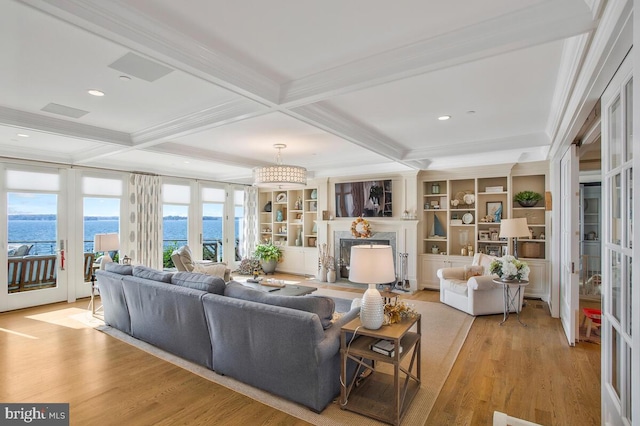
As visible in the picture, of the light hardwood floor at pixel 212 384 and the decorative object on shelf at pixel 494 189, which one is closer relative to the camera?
the light hardwood floor at pixel 212 384

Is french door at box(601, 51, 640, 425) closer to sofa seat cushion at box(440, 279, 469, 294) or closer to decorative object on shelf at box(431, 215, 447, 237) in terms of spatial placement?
sofa seat cushion at box(440, 279, 469, 294)

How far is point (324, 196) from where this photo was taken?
809cm

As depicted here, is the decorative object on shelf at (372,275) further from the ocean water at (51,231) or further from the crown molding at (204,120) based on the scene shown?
the ocean water at (51,231)

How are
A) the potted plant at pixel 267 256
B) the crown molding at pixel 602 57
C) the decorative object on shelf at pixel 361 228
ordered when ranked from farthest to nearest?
the potted plant at pixel 267 256 → the decorative object on shelf at pixel 361 228 → the crown molding at pixel 602 57

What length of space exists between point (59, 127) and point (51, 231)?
9.55 feet

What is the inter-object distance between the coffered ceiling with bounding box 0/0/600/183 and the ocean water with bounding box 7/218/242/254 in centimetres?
152

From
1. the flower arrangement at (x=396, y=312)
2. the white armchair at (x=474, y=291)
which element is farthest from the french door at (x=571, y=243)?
the flower arrangement at (x=396, y=312)

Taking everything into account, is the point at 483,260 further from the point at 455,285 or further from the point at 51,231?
the point at 51,231

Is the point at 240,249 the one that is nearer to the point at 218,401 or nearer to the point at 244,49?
the point at 218,401

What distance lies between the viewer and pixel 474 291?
4.99 meters

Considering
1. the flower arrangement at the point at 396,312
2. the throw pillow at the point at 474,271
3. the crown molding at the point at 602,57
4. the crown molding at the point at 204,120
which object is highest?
the crown molding at the point at 204,120

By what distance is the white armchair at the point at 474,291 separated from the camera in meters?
4.93

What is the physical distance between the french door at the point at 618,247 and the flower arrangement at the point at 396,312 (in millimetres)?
1310

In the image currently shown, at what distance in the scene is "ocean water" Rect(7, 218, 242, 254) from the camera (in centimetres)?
542
